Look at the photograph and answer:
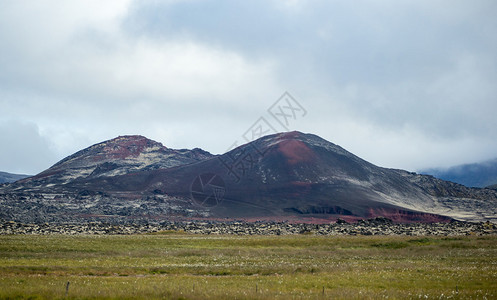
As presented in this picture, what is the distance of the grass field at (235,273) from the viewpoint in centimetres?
2120

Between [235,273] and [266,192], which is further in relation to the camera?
[266,192]

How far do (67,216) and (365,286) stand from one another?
107m

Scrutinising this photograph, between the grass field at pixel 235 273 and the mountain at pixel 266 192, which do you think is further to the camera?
the mountain at pixel 266 192

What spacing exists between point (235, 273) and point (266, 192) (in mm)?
122902

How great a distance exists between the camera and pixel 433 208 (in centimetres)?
15488

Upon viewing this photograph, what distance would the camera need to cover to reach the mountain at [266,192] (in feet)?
423

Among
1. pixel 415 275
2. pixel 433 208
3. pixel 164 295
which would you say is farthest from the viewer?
pixel 433 208

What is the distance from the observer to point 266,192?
502 ft

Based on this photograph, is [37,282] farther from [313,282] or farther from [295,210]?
[295,210]

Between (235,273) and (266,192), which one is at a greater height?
(266,192)

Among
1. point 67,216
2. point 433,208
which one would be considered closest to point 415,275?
point 67,216

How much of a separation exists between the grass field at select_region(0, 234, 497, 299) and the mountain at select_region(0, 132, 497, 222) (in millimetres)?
72546

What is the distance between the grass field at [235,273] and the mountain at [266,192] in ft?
238

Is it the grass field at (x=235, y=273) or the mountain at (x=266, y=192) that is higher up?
the mountain at (x=266, y=192)
